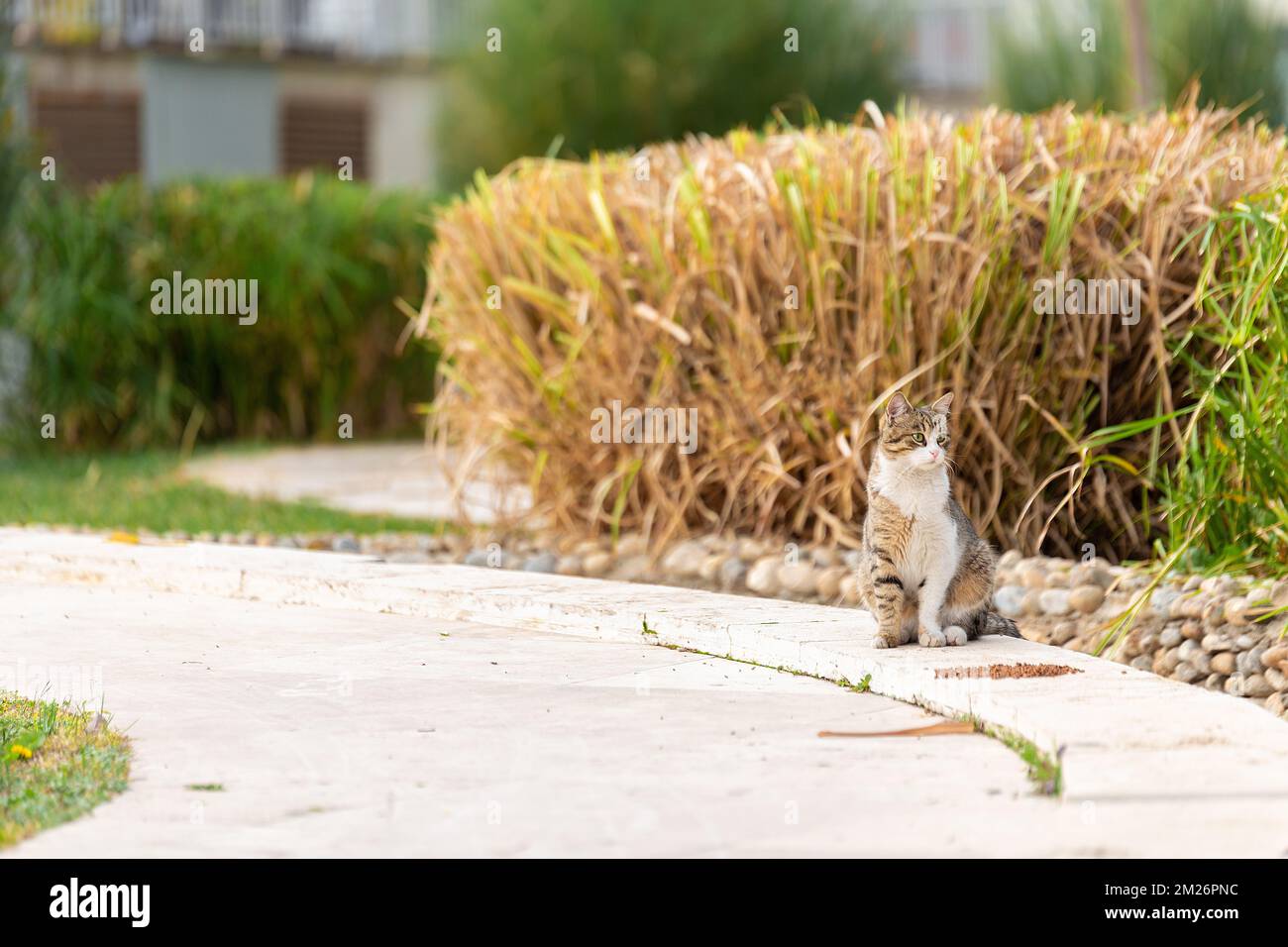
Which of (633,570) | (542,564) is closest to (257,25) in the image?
(542,564)

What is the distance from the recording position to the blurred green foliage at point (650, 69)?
19.6 meters

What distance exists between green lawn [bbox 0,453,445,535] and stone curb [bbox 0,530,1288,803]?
97 cm

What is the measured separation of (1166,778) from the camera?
163 inches

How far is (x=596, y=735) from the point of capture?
4.83 m

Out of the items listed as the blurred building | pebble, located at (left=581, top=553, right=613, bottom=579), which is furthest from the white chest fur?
the blurred building

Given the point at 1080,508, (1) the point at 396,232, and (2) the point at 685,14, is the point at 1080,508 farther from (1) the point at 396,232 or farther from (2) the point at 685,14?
(2) the point at 685,14

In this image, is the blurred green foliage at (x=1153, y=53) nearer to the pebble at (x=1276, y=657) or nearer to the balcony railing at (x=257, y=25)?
the balcony railing at (x=257, y=25)

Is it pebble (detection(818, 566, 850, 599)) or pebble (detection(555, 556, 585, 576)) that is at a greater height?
pebble (detection(818, 566, 850, 599))

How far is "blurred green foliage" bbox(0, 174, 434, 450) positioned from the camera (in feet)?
45.0

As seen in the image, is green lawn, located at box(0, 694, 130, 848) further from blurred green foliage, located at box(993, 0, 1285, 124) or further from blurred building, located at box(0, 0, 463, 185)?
blurred building, located at box(0, 0, 463, 185)

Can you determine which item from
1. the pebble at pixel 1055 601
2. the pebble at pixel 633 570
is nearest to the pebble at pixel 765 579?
the pebble at pixel 633 570

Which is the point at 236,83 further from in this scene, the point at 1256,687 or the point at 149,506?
the point at 1256,687

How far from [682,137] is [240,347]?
691cm

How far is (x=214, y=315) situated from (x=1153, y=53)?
10.4 meters
